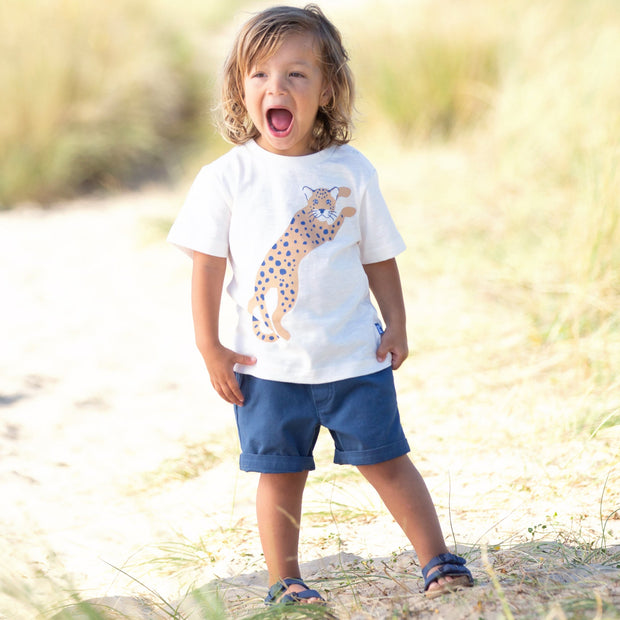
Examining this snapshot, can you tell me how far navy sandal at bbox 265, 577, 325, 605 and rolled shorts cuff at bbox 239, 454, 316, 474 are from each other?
243mm

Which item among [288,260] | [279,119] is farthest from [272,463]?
[279,119]

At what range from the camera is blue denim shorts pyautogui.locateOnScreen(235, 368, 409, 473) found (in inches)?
62.7

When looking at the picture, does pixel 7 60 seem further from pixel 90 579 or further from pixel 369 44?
pixel 90 579

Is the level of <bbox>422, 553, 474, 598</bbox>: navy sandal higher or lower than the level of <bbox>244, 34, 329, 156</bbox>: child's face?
lower

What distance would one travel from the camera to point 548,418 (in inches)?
98.4

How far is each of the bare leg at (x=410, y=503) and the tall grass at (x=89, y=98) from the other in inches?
175

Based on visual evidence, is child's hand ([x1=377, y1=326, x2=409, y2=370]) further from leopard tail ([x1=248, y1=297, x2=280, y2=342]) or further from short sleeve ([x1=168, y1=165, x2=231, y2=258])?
short sleeve ([x1=168, y1=165, x2=231, y2=258])

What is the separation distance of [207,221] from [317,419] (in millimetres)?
455

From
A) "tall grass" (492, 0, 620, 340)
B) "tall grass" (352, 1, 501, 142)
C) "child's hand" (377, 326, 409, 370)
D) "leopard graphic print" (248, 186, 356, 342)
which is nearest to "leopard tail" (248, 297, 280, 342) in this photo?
"leopard graphic print" (248, 186, 356, 342)

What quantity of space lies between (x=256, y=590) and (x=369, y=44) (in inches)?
208

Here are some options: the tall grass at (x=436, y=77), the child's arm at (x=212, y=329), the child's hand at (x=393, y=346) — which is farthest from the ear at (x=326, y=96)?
the tall grass at (x=436, y=77)

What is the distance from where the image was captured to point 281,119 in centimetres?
160

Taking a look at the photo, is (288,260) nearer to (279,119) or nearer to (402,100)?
(279,119)

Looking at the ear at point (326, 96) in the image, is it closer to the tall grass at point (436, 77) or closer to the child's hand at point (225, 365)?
the child's hand at point (225, 365)
